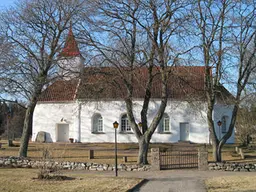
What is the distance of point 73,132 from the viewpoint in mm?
43875

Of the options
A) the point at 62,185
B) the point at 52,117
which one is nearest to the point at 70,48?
the point at 62,185

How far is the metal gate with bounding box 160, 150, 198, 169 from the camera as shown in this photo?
79.9 feet

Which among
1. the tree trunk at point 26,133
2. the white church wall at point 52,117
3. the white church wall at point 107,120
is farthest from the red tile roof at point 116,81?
the white church wall at point 52,117

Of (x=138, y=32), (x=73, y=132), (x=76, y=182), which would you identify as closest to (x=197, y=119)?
(x=73, y=132)

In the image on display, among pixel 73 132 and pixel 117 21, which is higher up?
pixel 117 21

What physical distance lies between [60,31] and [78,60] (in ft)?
10.8

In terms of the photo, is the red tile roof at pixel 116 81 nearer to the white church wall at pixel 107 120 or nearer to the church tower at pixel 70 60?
the church tower at pixel 70 60

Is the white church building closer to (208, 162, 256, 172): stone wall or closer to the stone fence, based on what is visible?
(208, 162, 256, 172): stone wall

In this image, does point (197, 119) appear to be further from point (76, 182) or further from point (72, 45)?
point (76, 182)

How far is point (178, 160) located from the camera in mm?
25516

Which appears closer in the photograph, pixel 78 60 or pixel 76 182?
pixel 76 182

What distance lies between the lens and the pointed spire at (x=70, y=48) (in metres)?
24.2

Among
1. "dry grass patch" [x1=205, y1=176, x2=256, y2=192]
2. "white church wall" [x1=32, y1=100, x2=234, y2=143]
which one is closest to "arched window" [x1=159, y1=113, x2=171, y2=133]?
"white church wall" [x1=32, y1=100, x2=234, y2=143]

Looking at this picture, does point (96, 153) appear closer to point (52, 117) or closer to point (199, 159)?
point (199, 159)
